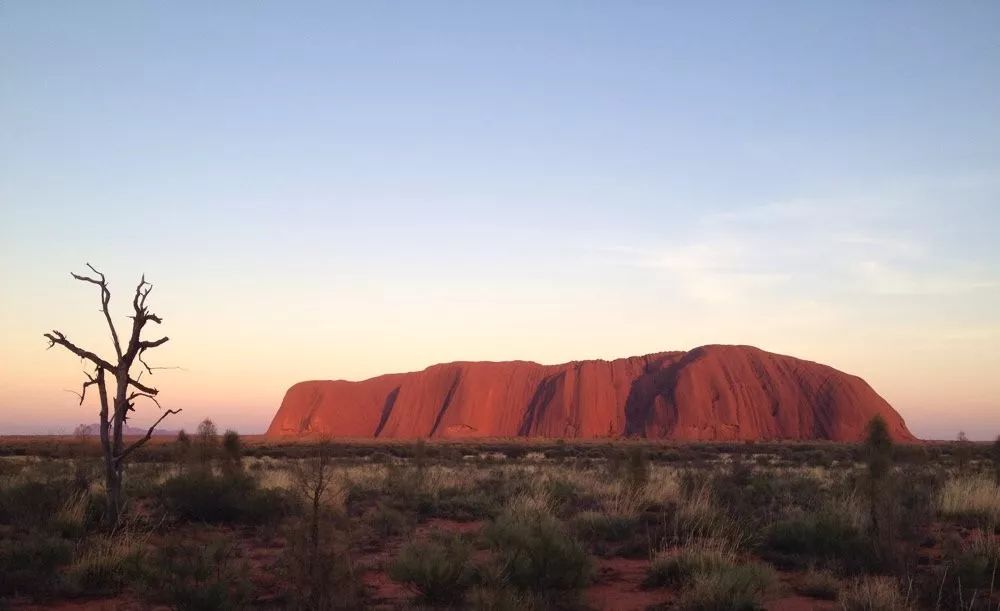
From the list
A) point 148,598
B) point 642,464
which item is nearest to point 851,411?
point 642,464

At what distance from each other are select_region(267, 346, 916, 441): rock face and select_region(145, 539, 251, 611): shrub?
75.7m

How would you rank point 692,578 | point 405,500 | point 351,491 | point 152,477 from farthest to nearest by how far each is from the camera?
1. point 152,477
2. point 351,491
3. point 405,500
4. point 692,578

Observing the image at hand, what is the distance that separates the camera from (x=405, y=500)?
13992 mm

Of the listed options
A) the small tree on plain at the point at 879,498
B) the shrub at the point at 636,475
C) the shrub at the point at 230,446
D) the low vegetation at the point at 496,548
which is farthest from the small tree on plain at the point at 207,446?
the small tree on plain at the point at 879,498

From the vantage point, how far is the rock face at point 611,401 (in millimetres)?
81938

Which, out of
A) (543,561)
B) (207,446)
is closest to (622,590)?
(543,561)

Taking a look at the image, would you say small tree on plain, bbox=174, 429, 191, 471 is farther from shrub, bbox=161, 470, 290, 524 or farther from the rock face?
the rock face

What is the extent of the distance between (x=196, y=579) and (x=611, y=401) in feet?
278

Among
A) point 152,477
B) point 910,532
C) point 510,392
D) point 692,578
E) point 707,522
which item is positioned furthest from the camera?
point 510,392

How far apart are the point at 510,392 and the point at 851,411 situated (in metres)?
39.1

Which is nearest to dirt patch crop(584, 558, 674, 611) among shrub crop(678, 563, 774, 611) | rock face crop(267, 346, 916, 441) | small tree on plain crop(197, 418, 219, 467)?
shrub crop(678, 563, 774, 611)

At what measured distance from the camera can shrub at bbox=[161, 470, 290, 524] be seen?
38.9 feet

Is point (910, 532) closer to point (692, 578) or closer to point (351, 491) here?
point (692, 578)

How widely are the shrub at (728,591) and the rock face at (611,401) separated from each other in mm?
74806
